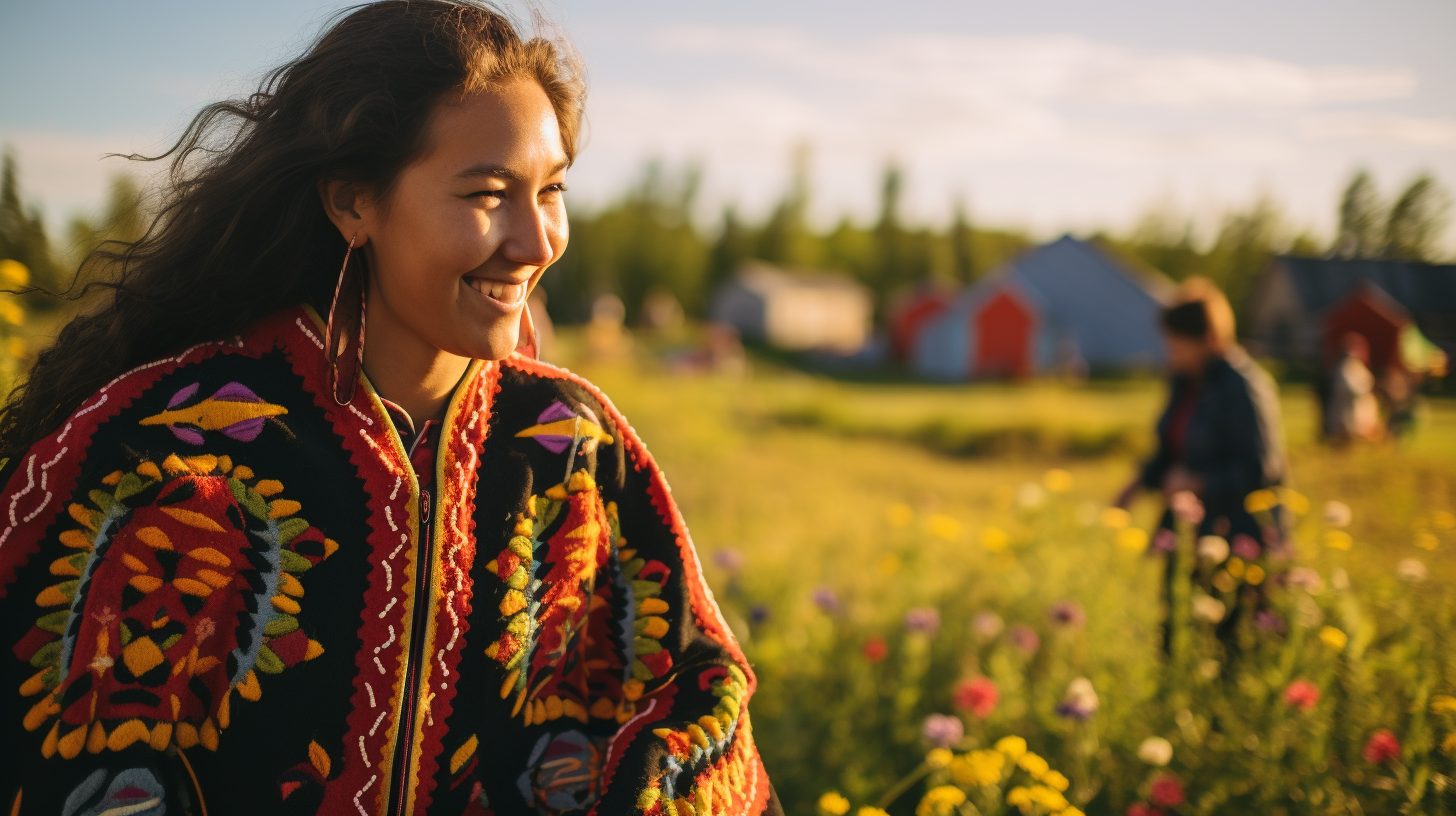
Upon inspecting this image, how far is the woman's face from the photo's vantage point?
1.35 m

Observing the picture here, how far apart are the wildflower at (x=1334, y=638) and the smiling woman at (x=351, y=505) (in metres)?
1.74

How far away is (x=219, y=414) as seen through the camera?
4.25 feet

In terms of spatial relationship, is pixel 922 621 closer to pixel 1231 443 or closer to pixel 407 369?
pixel 1231 443

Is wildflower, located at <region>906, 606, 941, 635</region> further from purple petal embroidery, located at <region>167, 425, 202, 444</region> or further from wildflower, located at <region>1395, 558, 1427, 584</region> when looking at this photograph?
purple petal embroidery, located at <region>167, 425, 202, 444</region>

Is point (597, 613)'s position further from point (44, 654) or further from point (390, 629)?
point (44, 654)

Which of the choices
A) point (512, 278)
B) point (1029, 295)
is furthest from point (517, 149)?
point (1029, 295)

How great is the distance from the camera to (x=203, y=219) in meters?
1.46

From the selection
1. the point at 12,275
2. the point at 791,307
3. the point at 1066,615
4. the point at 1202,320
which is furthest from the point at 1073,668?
the point at 791,307

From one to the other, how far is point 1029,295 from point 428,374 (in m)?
34.8

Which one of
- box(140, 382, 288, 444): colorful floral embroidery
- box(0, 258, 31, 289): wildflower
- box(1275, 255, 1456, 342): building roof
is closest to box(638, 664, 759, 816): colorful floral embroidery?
box(140, 382, 288, 444): colorful floral embroidery

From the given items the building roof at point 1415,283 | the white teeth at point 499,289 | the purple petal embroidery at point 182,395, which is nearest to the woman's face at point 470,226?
the white teeth at point 499,289

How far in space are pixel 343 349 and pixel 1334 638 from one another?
2516 mm

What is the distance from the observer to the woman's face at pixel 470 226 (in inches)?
53.0

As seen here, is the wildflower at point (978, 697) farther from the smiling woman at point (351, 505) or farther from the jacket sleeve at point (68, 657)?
the jacket sleeve at point (68, 657)
